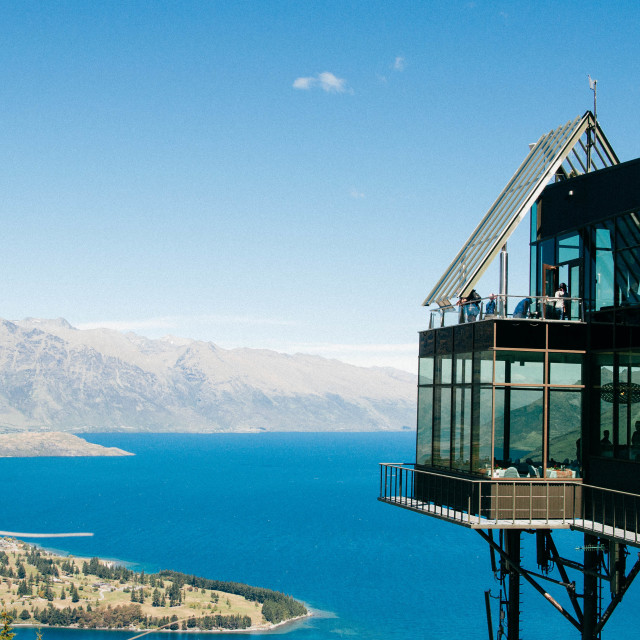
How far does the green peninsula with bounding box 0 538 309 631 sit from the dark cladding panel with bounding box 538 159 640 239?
120106 millimetres

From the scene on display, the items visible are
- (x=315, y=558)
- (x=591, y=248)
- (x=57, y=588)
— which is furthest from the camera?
(x=315, y=558)

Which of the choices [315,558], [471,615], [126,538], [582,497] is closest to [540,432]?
[582,497]

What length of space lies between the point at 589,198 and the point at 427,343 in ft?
19.2

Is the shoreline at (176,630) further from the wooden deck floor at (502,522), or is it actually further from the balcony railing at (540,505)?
the balcony railing at (540,505)

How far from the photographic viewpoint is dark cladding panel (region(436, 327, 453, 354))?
73.7ft

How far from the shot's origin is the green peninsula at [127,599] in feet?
435

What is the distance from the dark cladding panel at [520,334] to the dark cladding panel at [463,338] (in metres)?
1.14

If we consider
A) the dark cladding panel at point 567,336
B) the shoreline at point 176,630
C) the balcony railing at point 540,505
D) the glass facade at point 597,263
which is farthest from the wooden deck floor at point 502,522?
the shoreline at point 176,630

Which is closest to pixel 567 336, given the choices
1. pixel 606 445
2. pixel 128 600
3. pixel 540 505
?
pixel 606 445

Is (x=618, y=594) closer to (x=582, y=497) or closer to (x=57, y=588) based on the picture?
(x=582, y=497)

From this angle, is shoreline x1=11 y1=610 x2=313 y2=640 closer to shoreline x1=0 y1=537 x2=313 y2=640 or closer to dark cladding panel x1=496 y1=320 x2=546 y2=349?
shoreline x1=0 y1=537 x2=313 y2=640

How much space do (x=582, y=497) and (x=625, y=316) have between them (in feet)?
14.6

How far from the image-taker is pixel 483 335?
68.0 feet

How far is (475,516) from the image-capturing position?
66.0 ft
